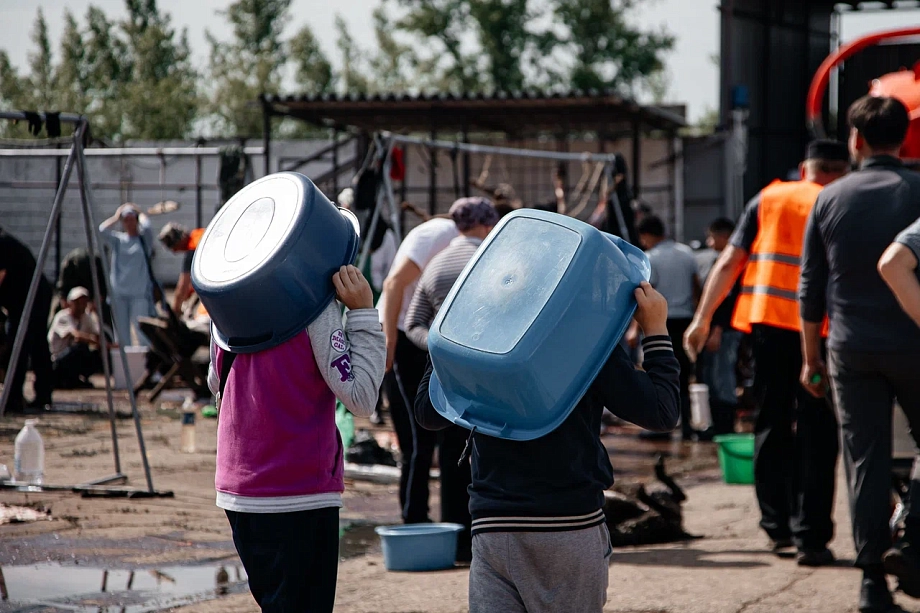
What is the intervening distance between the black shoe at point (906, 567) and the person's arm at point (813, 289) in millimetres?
946

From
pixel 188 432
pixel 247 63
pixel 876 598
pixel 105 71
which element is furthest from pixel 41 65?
pixel 876 598

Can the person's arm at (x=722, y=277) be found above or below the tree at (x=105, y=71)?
below

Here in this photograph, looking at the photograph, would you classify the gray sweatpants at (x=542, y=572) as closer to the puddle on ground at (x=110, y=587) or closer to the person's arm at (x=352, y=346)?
the person's arm at (x=352, y=346)

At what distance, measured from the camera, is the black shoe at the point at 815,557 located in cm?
552

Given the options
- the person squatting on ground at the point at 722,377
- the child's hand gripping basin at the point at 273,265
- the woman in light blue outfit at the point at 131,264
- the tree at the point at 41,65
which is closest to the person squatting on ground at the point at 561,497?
the child's hand gripping basin at the point at 273,265

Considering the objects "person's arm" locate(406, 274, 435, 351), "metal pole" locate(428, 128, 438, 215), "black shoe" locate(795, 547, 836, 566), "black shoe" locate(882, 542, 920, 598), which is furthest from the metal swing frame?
"metal pole" locate(428, 128, 438, 215)

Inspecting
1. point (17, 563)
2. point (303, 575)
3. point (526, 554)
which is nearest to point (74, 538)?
point (17, 563)

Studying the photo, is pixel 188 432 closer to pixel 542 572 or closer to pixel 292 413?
pixel 292 413

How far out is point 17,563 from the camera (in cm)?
546

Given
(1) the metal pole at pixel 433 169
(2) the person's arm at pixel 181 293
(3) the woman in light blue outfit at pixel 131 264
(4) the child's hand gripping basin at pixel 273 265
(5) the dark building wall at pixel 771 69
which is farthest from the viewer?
(5) the dark building wall at pixel 771 69

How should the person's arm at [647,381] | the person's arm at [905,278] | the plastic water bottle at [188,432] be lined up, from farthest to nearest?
the plastic water bottle at [188,432] < the person's arm at [905,278] < the person's arm at [647,381]

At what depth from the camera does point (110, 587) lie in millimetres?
5055

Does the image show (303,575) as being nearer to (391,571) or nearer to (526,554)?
(526,554)

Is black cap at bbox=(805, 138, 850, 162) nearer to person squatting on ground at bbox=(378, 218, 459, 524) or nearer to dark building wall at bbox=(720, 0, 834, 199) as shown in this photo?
person squatting on ground at bbox=(378, 218, 459, 524)
